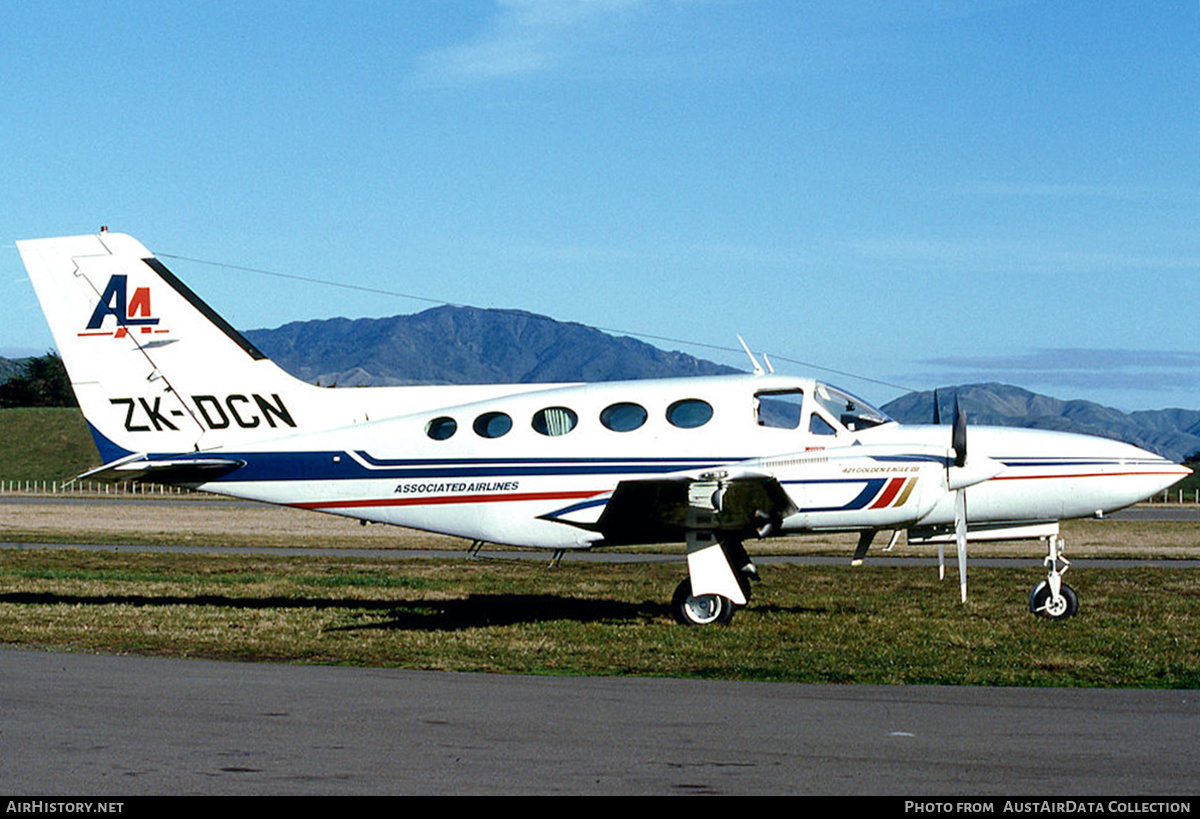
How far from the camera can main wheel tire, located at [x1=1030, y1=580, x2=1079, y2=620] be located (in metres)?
18.5

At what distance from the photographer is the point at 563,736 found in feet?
31.7

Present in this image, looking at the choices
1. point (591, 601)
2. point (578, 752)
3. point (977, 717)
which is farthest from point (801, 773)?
point (591, 601)

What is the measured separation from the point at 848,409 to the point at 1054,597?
3971mm

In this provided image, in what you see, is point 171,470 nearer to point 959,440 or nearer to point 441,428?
point 441,428

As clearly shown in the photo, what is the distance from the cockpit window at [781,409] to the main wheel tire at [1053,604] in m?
4.34

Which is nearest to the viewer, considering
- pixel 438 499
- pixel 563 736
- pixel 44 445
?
pixel 563 736

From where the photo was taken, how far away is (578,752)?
904 cm

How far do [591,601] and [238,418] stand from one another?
6433 millimetres

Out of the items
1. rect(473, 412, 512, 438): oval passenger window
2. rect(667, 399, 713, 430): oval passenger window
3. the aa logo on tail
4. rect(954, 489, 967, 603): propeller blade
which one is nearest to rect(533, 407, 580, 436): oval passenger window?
rect(473, 412, 512, 438): oval passenger window

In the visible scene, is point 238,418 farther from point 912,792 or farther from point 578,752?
point 912,792

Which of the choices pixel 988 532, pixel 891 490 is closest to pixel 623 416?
pixel 891 490

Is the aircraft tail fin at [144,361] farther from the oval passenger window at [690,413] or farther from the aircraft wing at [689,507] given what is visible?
the oval passenger window at [690,413]

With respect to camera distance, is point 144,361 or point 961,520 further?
point 144,361

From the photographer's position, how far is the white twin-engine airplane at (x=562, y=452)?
58.0 ft
